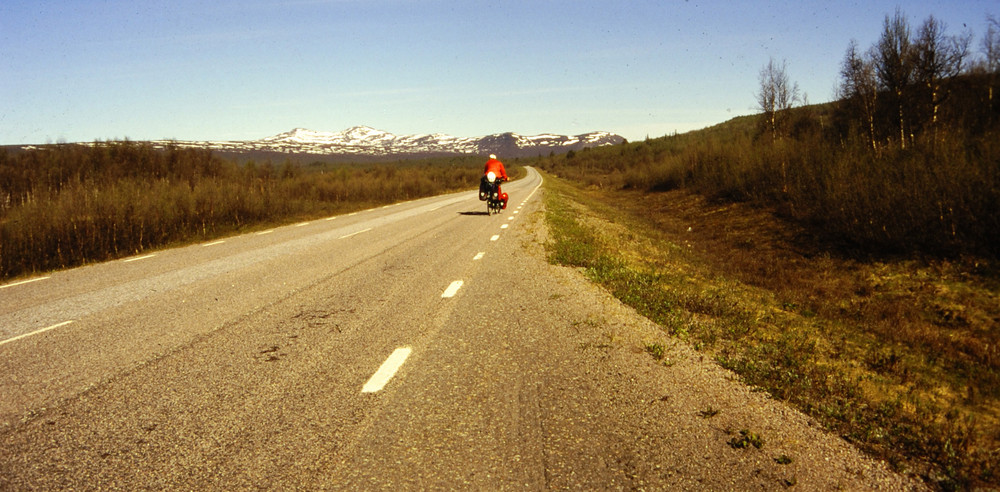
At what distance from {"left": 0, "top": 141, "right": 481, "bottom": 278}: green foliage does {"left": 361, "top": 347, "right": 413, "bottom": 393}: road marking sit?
37.8ft

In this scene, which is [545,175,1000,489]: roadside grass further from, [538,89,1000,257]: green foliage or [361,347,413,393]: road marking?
[361,347,413,393]: road marking

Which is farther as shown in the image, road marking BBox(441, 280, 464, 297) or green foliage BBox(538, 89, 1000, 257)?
green foliage BBox(538, 89, 1000, 257)

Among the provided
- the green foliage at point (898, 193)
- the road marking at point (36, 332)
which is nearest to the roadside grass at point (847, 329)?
the green foliage at point (898, 193)

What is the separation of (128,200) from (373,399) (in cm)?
1624

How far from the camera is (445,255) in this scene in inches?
480

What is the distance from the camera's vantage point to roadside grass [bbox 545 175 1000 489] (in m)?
4.23

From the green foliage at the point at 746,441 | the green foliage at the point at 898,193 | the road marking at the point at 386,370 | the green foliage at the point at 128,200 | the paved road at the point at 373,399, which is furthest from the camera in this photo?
the green foliage at the point at 128,200

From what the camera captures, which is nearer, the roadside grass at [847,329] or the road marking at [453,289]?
the roadside grass at [847,329]

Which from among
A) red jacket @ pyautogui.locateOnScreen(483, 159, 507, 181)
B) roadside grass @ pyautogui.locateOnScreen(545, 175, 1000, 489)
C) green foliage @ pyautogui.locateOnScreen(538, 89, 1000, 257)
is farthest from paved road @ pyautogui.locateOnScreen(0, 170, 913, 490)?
red jacket @ pyautogui.locateOnScreen(483, 159, 507, 181)

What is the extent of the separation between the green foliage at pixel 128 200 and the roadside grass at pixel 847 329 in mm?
11800

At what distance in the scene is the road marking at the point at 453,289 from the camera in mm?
8258

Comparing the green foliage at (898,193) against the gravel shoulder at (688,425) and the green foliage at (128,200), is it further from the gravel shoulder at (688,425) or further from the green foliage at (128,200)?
the green foliage at (128,200)

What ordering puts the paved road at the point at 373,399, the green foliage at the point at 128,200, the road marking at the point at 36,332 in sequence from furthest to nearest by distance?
the green foliage at the point at 128,200 → the road marking at the point at 36,332 → the paved road at the point at 373,399

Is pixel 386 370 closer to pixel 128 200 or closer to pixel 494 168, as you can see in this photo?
pixel 128 200
